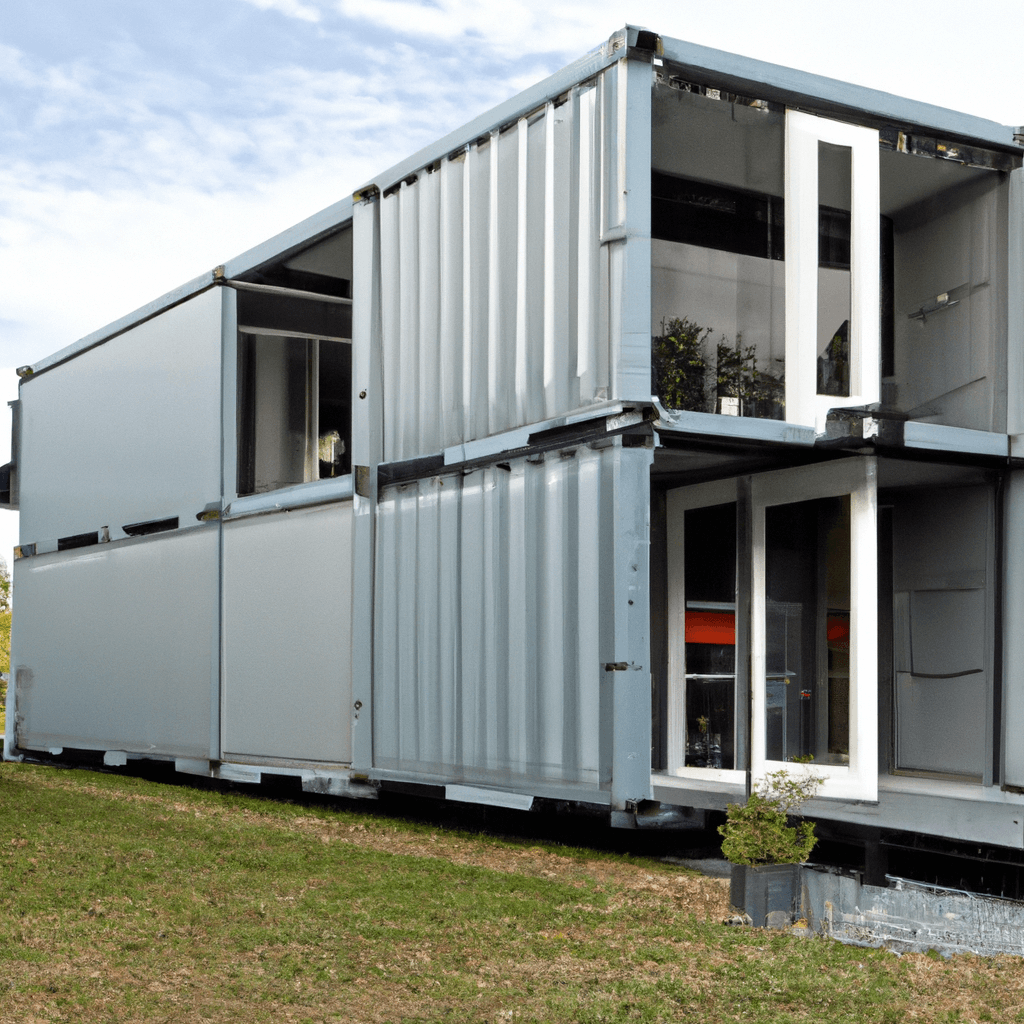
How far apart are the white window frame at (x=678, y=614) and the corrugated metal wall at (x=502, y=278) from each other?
7.24 ft

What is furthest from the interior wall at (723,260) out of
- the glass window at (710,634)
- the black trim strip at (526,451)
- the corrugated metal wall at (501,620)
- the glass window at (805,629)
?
the corrugated metal wall at (501,620)

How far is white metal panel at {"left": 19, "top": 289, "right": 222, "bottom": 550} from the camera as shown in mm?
11523

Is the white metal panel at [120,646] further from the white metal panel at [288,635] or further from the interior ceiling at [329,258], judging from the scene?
the interior ceiling at [329,258]

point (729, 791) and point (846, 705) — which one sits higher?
point (846, 705)

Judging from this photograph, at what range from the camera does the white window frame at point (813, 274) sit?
824 centimetres

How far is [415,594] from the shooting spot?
8.90 meters

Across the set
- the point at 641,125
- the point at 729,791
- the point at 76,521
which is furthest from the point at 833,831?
the point at 76,521

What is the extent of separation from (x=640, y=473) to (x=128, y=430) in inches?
283

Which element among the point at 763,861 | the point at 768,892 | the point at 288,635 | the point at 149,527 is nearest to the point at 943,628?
the point at 763,861

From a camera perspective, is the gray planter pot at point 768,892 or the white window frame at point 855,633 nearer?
the gray planter pot at point 768,892

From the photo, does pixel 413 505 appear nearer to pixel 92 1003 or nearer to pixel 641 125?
pixel 641 125

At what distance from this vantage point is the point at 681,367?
837 cm

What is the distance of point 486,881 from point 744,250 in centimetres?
508

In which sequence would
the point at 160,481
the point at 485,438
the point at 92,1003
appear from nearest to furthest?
1. the point at 92,1003
2. the point at 485,438
3. the point at 160,481
